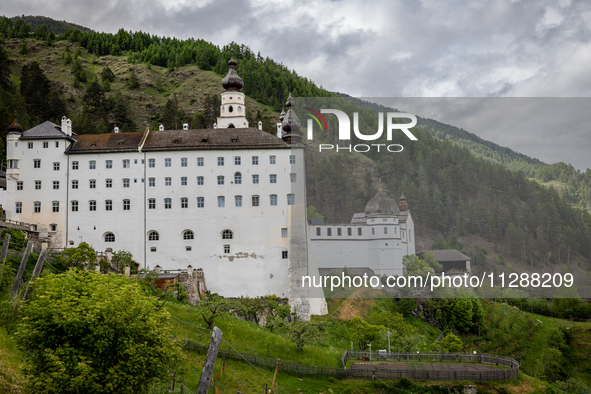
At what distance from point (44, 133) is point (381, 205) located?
33.1m

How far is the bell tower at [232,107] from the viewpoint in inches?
2366

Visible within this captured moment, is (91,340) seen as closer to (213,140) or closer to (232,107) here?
(213,140)

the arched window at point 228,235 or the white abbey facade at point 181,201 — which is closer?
the white abbey facade at point 181,201

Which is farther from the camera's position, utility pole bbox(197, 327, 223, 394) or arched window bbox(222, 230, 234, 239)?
arched window bbox(222, 230, 234, 239)

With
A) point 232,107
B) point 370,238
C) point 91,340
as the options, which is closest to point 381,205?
point 370,238

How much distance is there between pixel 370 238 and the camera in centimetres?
4772

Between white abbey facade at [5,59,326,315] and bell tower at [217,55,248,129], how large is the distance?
45.1ft

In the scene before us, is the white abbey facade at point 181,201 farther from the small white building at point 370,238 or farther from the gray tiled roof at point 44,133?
the small white building at point 370,238

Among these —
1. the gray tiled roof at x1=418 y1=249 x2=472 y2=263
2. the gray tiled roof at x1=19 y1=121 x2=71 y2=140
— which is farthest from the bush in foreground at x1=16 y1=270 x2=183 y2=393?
the gray tiled roof at x1=19 y1=121 x2=71 y2=140

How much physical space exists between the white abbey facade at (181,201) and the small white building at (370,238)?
12.5 feet

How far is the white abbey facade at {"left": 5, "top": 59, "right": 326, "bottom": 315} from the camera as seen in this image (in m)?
43.8

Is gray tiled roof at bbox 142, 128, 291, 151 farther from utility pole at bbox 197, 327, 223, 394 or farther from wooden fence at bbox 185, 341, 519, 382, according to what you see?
utility pole at bbox 197, 327, 223, 394

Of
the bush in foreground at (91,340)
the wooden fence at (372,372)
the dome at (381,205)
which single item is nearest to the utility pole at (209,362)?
the bush in foreground at (91,340)

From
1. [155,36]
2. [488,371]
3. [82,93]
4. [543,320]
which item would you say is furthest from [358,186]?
[155,36]
